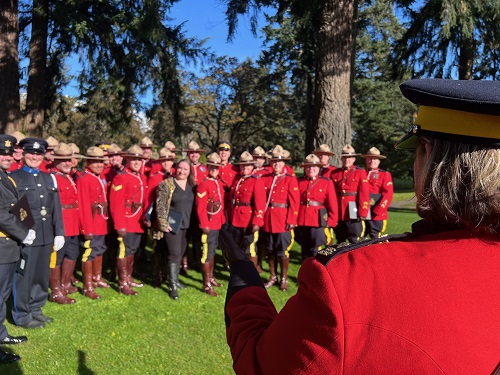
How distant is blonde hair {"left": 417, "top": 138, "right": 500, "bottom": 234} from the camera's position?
1055 mm

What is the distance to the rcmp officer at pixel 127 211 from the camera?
22.5ft

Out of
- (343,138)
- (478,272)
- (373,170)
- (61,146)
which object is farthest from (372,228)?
(478,272)

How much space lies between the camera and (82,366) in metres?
4.48

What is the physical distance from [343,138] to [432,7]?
313cm

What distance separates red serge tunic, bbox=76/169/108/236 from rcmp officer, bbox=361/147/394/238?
4.71 metres

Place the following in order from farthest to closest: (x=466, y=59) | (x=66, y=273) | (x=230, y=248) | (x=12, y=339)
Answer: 1. (x=466, y=59)
2. (x=66, y=273)
3. (x=12, y=339)
4. (x=230, y=248)

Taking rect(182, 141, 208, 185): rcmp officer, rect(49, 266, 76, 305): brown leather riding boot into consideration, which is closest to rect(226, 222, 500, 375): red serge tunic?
rect(49, 266, 76, 305): brown leather riding boot

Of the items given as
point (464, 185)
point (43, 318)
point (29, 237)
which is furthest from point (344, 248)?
point (43, 318)

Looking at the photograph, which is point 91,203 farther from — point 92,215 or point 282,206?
point 282,206

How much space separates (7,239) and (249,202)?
3.73m

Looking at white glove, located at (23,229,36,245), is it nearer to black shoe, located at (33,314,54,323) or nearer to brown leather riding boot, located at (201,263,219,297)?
black shoe, located at (33,314,54,323)

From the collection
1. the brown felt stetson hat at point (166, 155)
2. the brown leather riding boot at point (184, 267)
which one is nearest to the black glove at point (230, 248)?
the brown leather riding boot at point (184, 267)

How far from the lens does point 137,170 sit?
7.27 metres

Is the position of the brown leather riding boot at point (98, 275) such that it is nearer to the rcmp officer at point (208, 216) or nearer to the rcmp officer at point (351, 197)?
the rcmp officer at point (208, 216)
